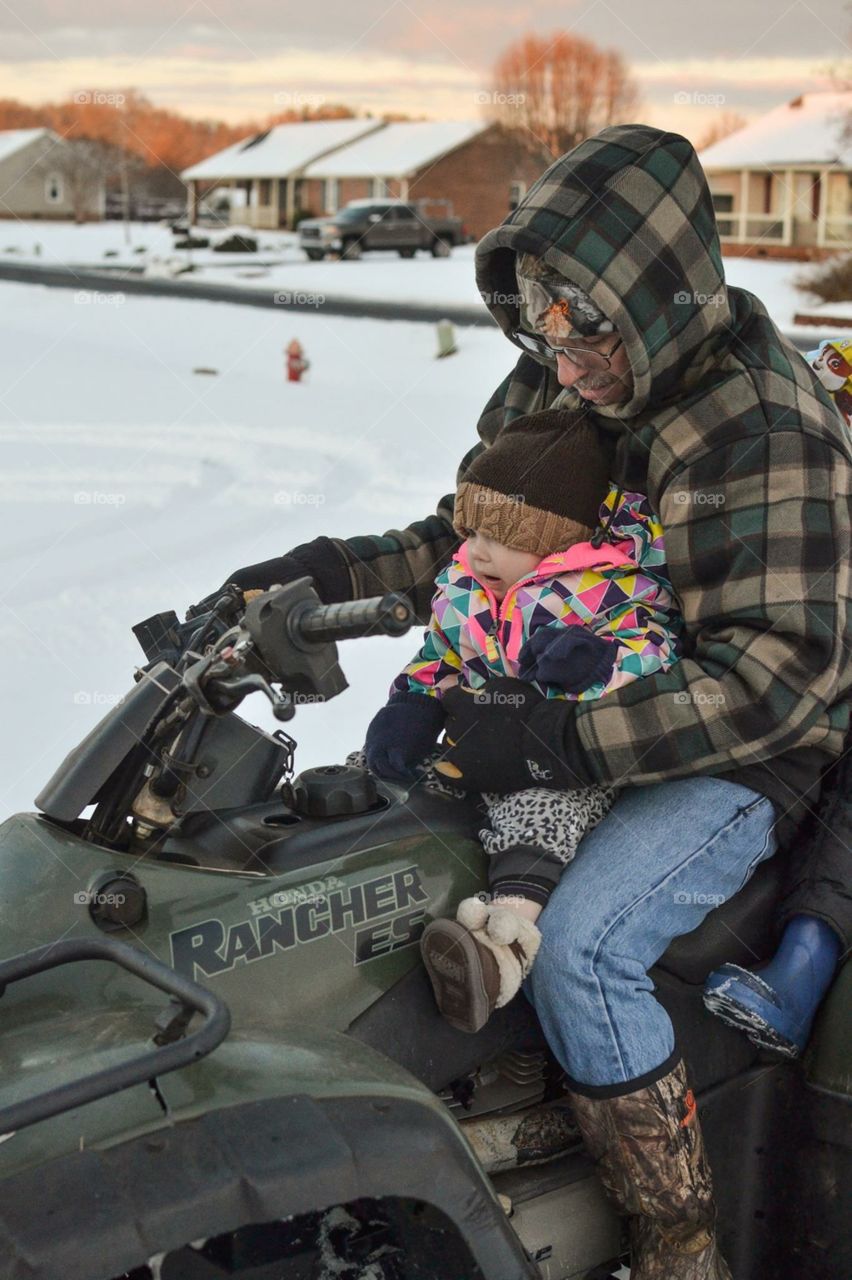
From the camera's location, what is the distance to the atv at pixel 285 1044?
1.68m

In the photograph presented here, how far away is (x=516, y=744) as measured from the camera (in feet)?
8.00

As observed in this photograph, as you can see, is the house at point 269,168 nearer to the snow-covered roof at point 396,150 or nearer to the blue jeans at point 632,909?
the snow-covered roof at point 396,150

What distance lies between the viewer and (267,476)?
10.7 metres

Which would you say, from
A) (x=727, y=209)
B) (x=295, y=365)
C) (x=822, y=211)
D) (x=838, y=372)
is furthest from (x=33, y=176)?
(x=838, y=372)

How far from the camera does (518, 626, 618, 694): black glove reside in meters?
2.48

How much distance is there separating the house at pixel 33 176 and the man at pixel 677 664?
5817 cm

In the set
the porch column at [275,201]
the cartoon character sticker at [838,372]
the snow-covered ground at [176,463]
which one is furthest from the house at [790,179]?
the cartoon character sticker at [838,372]

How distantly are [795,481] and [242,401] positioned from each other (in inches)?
481

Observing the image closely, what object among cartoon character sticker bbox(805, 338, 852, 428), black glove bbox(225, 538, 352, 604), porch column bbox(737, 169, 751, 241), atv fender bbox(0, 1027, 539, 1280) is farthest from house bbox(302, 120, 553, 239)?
atv fender bbox(0, 1027, 539, 1280)

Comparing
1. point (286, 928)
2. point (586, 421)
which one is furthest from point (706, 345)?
point (286, 928)

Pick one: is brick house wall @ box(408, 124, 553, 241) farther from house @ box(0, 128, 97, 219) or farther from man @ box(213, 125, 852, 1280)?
man @ box(213, 125, 852, 1280)

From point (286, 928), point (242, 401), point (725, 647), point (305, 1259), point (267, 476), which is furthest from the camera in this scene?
point (242, 401)

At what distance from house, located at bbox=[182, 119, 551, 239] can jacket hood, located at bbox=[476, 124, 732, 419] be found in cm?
4686

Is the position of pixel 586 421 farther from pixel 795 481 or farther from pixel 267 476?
pixel 267 476
